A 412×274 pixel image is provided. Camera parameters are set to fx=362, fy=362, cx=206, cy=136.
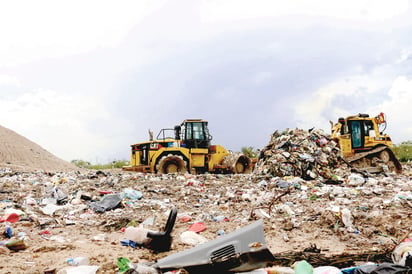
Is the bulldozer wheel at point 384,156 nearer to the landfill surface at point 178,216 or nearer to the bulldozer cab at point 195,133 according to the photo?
the landfill surface at point 178,216

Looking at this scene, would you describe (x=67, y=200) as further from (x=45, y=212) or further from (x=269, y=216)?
(x=269, y=216)

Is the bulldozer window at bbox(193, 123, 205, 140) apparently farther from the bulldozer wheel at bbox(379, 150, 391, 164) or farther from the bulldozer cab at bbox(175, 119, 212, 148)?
the bulldozer wheel at bbox(379, 150, 391, 164)

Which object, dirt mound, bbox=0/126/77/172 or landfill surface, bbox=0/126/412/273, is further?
dirt mound, bbox=0/126/77/172

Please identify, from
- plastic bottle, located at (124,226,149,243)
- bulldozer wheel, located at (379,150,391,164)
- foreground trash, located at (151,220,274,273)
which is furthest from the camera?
bulldozer wheel, located at (379,150,391,164)

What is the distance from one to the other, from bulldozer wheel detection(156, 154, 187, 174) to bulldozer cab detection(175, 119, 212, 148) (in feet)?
2.81

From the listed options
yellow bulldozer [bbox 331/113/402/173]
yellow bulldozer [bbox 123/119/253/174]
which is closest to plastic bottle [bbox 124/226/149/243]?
yellow bulldozer [bbox 123/119/253/174]

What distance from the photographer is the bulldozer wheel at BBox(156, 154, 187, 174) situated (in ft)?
36.9

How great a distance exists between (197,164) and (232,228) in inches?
310

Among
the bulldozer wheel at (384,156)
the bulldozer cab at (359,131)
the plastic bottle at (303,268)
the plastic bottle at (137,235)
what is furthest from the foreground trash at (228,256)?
the bulldozer cab at (359,131)

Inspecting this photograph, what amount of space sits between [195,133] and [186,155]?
32.7 inches

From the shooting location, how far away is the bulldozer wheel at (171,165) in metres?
11.2

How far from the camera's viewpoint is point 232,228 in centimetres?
444

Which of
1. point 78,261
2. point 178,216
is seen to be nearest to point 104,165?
point 178,216

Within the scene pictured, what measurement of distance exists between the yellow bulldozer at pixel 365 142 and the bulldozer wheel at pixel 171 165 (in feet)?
16.8
